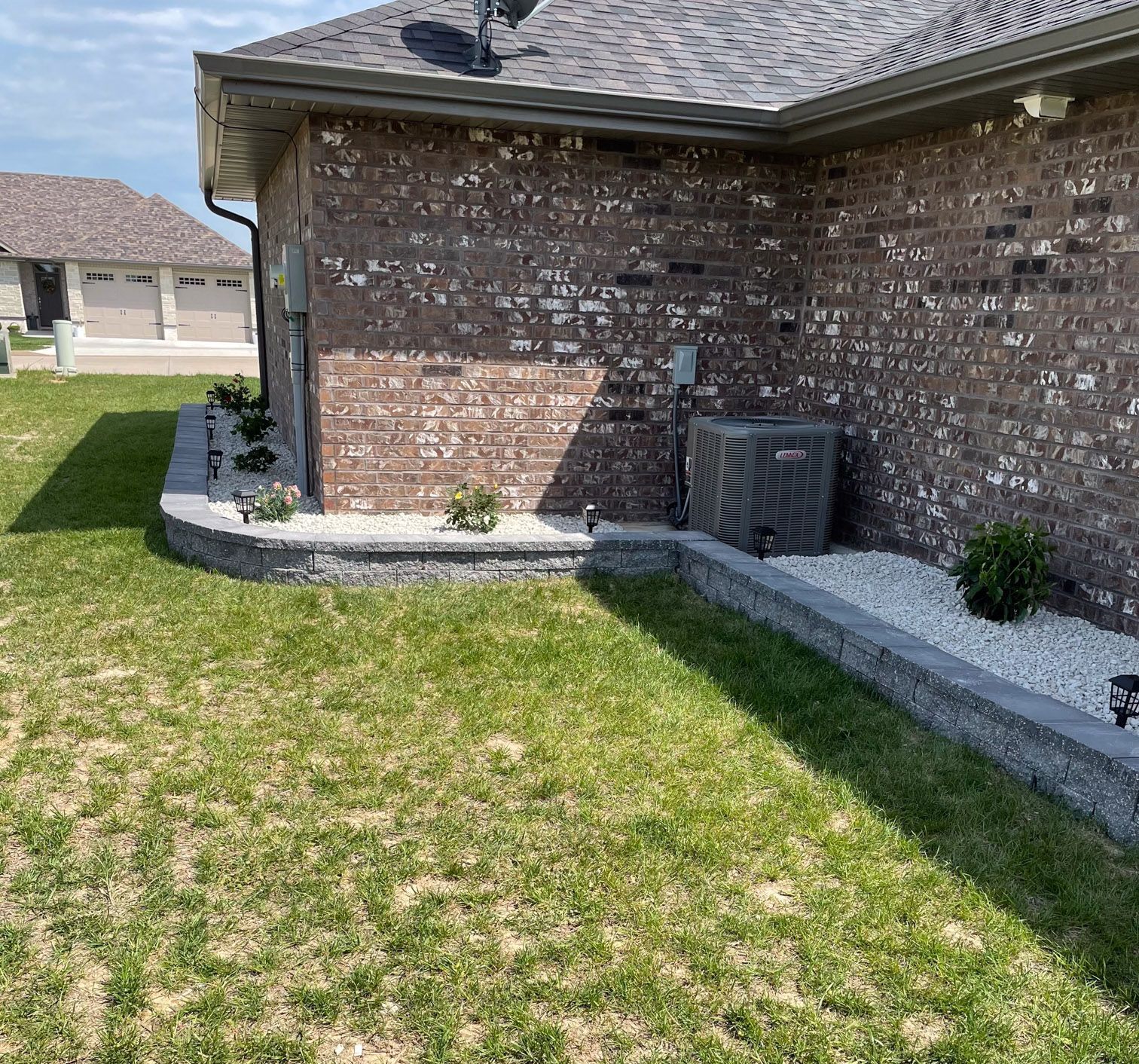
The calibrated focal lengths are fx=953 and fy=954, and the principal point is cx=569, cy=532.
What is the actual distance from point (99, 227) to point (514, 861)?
1486 inches

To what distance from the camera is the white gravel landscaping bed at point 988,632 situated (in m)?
4.40

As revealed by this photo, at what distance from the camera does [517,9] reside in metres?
6.50

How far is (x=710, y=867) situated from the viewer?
3.26 meters

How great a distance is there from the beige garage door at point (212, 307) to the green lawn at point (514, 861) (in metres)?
31.4

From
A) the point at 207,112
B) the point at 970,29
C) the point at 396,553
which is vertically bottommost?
the point at 396,553

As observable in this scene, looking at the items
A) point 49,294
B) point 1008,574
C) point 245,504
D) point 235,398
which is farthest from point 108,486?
point 49,294

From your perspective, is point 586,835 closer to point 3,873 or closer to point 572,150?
point 3,873

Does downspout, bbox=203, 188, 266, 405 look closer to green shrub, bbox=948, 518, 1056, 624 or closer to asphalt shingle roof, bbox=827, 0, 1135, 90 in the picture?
asphalt shingle roof, bbox=827, 0, 1135, 90

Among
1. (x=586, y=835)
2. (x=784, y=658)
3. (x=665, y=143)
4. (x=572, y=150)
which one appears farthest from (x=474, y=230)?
(x=586, y=835)

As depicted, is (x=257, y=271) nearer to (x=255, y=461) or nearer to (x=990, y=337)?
(x=255, y=461)

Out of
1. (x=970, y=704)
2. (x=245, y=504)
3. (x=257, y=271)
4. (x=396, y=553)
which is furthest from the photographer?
(x=257, y=271)

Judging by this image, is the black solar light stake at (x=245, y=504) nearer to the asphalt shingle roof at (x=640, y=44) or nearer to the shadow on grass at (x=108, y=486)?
the shadow on grass at (x=108, y=486)

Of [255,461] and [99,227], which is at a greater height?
[99,227]

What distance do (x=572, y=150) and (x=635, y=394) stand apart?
5.89 ft
